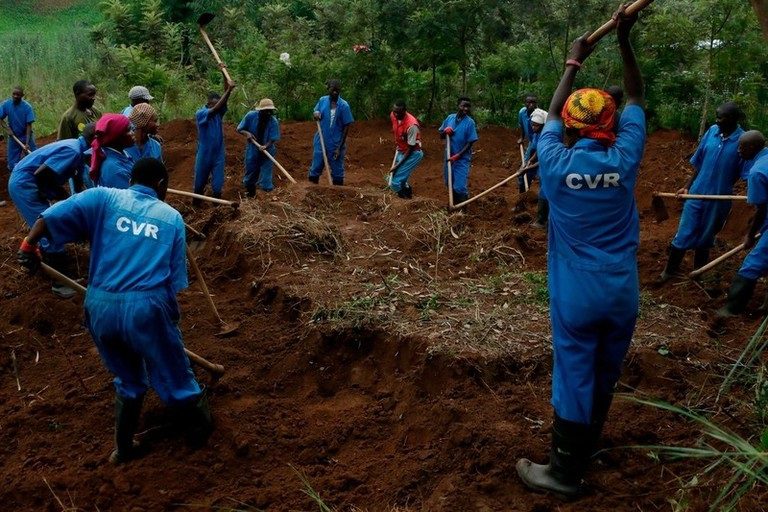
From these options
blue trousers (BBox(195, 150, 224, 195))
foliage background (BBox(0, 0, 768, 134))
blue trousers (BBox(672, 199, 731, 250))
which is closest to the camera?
blue trousers (BBox(672, 199, 731, 250))

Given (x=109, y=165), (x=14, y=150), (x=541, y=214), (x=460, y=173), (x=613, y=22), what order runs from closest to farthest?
(x=613, y=22) → (x=109, y=165) → (x=541, y=214) → (x=460, y=173) → (x=14, y=150)

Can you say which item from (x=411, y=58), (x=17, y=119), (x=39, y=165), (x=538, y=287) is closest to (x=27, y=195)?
(x=39, y=165)

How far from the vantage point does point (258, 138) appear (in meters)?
9.72

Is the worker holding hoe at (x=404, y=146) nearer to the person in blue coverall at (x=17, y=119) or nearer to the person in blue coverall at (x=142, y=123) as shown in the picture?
the person in blue coverall at (x=142, y=123)

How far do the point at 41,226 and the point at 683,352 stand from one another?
403 cm

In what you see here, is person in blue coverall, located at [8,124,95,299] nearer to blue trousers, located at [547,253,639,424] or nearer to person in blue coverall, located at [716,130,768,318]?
blue trousers, located at [547,253,639,424]

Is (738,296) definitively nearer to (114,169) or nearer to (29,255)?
(114,169)

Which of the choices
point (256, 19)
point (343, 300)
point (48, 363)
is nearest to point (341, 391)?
point (343, 300)

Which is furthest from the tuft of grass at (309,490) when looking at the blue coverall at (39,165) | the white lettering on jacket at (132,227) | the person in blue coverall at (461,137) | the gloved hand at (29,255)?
the person in blue coverall at (461,137)

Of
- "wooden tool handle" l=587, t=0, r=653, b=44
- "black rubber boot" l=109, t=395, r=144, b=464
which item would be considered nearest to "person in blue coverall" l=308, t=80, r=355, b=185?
"black rubber boot" l=109, t=395, r=144, b=464

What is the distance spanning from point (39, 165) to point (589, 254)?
4820 mm

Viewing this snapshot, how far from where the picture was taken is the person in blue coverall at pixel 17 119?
34.4 feet

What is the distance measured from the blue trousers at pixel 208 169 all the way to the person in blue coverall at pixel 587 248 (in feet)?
21.3

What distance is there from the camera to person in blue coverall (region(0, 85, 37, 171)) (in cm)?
1049
